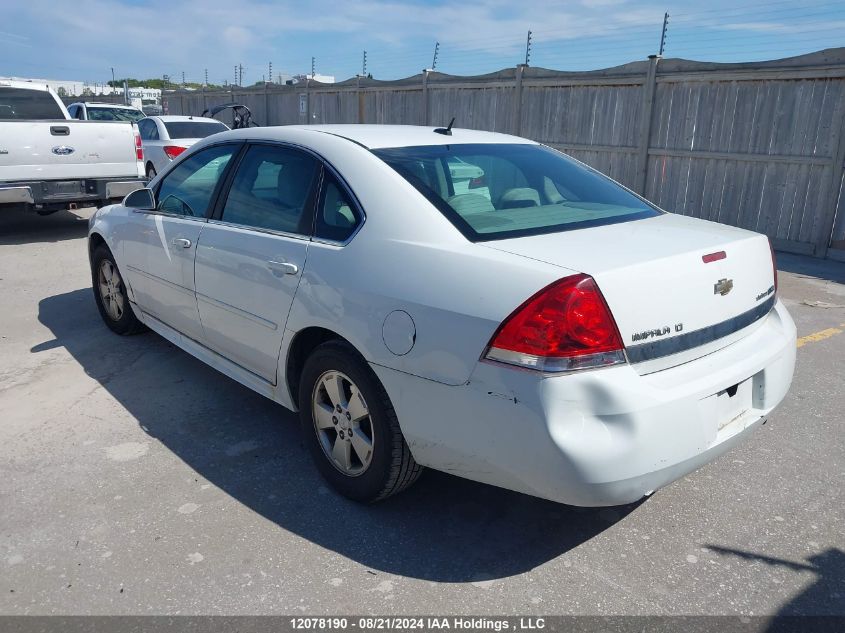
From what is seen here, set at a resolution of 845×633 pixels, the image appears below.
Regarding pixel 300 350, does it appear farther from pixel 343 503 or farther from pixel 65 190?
pixel 65 190

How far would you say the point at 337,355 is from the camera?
117 inches

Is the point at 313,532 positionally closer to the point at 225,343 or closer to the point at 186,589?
the point at 186,589

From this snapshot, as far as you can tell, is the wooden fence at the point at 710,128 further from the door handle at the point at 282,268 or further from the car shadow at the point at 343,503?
the door handle at the point at 282,268

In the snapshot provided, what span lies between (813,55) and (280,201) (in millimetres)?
8064

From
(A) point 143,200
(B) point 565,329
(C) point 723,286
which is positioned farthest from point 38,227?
(C) point 723,286

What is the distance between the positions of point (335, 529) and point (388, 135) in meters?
1.92

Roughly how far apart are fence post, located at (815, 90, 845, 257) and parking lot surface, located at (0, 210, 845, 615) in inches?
→ 214

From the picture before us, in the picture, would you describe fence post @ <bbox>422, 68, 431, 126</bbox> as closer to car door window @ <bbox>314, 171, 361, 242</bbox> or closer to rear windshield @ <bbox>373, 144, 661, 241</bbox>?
rear windshield @ <bbox>373, 144, 661, 241</bbox>

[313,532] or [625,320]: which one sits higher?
[625,320]

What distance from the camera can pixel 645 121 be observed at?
10734 mm

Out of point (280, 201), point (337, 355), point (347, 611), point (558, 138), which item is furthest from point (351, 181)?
point (558, 138)

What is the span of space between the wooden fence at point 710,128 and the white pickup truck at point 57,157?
6.80 metres

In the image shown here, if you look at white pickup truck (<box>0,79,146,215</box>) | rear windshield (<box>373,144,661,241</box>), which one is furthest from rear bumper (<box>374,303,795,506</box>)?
white pickup truck (<box>0,79,146,215</box>)

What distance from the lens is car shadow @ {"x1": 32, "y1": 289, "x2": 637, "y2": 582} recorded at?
2.83 m
